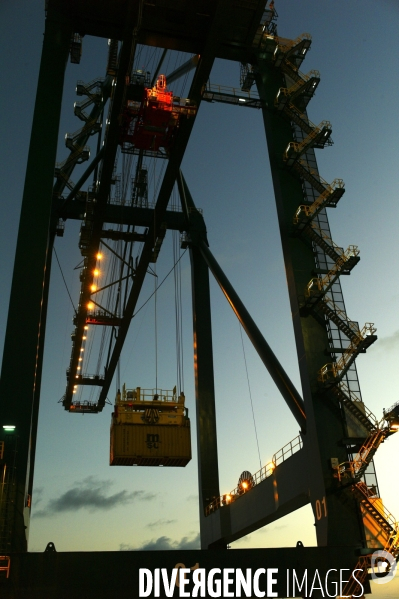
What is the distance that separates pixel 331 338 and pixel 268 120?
1149cm

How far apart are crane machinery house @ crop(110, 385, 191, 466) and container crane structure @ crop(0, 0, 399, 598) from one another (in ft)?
0.98

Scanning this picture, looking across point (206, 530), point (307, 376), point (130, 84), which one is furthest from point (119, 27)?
point (206, 530)

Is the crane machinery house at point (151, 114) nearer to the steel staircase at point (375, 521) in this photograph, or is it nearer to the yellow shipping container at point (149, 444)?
the yellow shipping container at point (149, 444)

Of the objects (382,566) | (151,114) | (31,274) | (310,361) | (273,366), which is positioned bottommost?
(382,566)

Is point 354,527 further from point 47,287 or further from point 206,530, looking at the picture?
point 47,287

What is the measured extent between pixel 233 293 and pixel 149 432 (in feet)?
29.3

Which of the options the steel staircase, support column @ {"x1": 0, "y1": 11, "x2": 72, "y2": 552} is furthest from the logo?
support column @ {"x1": 0, "y1": 11, "x2": 72, "y2": 552}

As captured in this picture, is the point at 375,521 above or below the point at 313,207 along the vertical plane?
below

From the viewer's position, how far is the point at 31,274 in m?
22.1

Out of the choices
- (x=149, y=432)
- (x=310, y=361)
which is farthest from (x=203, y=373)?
(x=310, y=361)

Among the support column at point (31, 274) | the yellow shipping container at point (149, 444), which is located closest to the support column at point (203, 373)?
the yellow shipping container at point (149, 444)

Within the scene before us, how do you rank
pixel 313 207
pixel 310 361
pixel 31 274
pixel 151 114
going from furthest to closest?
pixel 313 207 → pixel 151 114 → pixel 310 361 → pixel 31 274

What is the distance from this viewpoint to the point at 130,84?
23656 millimetres

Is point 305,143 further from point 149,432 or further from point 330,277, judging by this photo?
point 149,432
